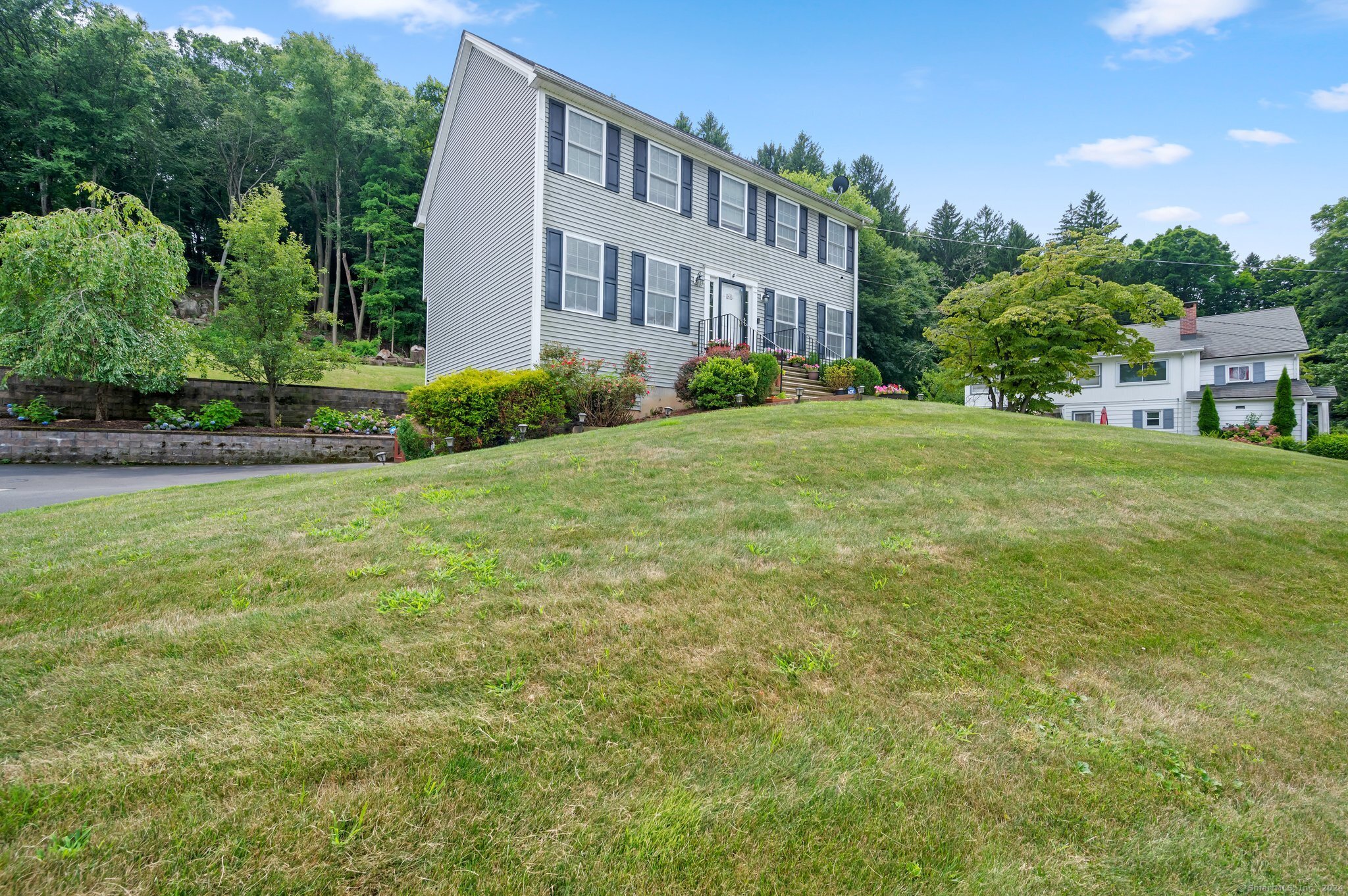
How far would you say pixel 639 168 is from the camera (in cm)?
1405

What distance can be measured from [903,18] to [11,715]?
16564 mm

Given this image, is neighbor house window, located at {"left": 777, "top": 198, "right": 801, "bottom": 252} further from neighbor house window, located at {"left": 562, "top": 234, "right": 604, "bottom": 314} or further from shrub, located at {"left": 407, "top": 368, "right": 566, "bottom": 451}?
shrub, located at {"left": 407, "top": 368, "right": 566, "bottom": 451}

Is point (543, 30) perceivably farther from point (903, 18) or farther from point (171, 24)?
point (171, 24)

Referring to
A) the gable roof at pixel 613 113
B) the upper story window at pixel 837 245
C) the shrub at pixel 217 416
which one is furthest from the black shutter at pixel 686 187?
the shrub at pixel 217 416

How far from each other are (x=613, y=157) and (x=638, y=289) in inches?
120

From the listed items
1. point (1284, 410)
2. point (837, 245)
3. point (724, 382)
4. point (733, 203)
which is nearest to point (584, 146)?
point (733, 203)

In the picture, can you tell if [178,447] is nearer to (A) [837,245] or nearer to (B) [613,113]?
(B) [613,113]

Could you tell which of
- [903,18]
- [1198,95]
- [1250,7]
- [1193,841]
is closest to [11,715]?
[1193,841]

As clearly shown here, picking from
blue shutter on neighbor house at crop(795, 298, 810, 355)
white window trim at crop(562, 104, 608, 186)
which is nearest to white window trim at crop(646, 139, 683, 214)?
white window trim at crop(562, 104, 608, 186)

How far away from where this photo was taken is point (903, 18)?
1277 cm

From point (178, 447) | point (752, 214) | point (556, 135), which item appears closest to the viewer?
point (556, 135)

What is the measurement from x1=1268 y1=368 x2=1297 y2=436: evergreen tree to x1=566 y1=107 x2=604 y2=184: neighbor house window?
26.2 metres

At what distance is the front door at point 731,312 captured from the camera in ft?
50.8

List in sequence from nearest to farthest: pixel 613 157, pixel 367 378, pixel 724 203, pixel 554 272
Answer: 1. pixel 554 272
2. pixel 613 157
3. pixel 724 203
4. pixel 367 378
